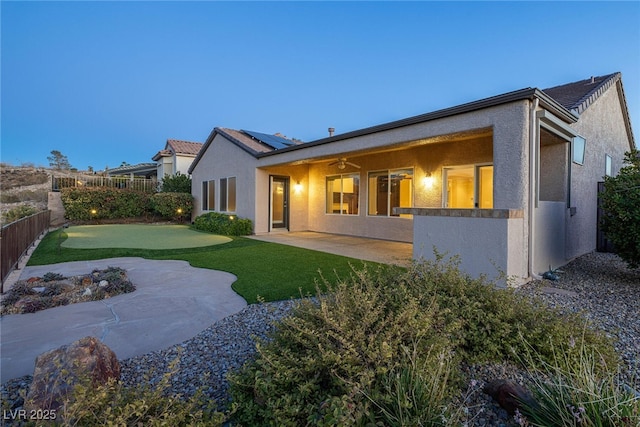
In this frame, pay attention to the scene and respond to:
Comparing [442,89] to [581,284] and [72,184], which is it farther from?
[72,184]

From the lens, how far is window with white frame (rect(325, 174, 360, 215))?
41.6 feet

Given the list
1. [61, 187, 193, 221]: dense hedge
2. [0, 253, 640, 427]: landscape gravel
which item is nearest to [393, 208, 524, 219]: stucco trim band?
[0, 253, 640, 427]: landscape gravel

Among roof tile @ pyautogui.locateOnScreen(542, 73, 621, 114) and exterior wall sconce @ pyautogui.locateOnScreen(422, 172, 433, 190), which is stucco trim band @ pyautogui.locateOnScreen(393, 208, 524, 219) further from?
roof tile @ pyautogui.locateOnScreen(542, 73, 621, 114)

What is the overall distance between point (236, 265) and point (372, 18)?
1142 cm

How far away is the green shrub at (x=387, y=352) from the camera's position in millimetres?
1904

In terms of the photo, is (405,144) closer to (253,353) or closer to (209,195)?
(253,353)

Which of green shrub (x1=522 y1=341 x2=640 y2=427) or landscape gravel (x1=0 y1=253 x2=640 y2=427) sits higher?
green shrub (x1=522 y1=341 x2=640 y2=427)

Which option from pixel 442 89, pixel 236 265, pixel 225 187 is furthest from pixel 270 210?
pixel 442 89

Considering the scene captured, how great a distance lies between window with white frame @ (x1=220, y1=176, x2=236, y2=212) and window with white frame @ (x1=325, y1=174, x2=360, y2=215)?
14.9ft

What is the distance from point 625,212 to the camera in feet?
18.9

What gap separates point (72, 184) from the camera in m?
17.3

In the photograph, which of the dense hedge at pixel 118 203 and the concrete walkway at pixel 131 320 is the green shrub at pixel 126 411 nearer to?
the concrete walkway at pixel 131 320

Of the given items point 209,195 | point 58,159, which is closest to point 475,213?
point 209,195

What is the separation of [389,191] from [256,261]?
591 cm
